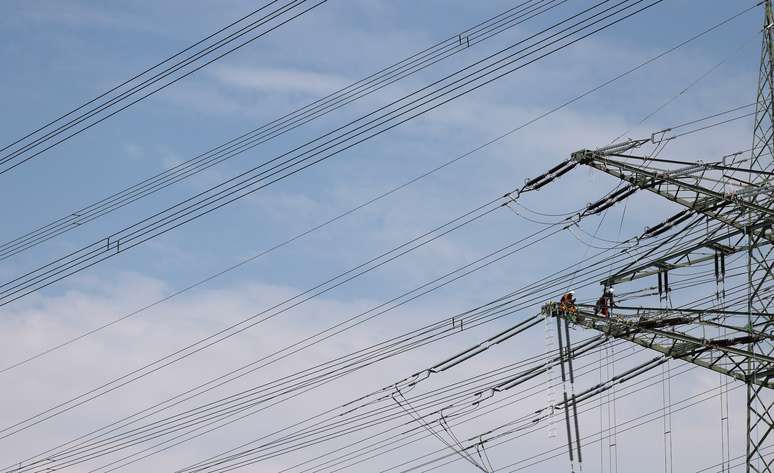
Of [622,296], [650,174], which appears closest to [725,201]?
[650,174]

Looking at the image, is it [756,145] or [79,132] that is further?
[79,132]

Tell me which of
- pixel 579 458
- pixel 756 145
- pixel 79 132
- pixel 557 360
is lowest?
pixel 579 458

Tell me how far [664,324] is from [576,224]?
4363mm

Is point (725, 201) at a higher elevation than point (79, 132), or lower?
lower

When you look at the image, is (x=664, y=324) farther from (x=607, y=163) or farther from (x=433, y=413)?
(x=433, y=413)

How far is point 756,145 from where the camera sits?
4019 centimetres

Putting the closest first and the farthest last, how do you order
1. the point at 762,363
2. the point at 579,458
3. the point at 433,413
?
the point at 762,363 → the point at 579,458 → the point at 433,413

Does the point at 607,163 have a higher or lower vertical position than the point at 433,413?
higher

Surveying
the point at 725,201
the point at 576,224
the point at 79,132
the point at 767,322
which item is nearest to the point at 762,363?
the point at 767,322

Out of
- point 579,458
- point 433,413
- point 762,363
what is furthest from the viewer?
point 433,413

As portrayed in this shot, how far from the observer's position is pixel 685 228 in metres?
41.6

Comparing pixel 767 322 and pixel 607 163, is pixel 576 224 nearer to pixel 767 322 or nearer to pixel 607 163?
pixel 607 163

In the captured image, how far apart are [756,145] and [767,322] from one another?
487cm

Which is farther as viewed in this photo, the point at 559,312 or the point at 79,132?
the point at 79,132
